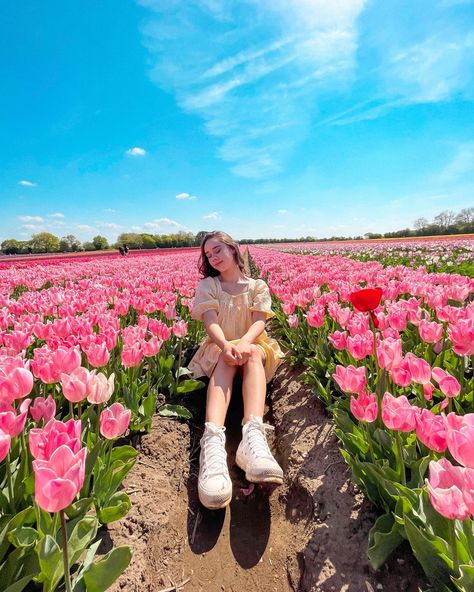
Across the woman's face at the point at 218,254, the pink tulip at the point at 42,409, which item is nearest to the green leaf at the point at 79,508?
the pink tulip at the point at 42,409

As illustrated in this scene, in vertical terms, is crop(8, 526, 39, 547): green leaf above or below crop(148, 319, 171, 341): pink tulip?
below

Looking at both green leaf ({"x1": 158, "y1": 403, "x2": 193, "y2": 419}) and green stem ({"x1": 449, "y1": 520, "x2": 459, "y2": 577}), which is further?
green leaf ({"x1": 158, "y1": 403, "x2": 193, "y2": 419})

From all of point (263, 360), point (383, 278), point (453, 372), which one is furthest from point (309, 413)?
point (383, 278)

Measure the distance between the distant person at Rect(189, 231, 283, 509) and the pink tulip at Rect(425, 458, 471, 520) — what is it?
1076 millimetres

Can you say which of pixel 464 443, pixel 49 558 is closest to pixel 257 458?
pixel 49 558

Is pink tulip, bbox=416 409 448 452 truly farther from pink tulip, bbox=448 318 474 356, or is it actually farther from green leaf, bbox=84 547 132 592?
green leaf, bbox=84 547 132 592

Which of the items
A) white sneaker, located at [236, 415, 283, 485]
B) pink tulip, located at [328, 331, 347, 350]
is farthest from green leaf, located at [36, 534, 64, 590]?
pink tulip, located at [328, 331, 347, 350]

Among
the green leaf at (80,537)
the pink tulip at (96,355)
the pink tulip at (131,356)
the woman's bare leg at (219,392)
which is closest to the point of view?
the green leaf at (80,537)

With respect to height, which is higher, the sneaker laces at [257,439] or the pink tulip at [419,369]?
the pink tulip at [419,369]

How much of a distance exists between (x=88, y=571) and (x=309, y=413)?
1836 mm

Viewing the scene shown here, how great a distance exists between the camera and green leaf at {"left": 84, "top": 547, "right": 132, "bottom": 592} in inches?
42.6

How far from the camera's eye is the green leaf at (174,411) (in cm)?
253

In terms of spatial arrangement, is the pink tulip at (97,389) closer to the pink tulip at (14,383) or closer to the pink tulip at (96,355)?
the pink tulip at (14,383)

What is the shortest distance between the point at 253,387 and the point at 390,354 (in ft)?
3.91
